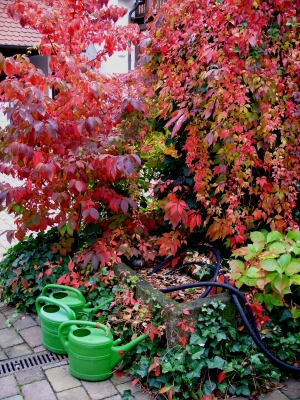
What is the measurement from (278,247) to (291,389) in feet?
2.87

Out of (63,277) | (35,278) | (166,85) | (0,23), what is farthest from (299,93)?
(0,23)

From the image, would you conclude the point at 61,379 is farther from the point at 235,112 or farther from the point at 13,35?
the point at 13,35

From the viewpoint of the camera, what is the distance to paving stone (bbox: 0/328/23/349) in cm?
317

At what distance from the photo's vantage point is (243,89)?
3.00 m

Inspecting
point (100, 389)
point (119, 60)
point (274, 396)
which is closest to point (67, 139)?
point (100, 389)

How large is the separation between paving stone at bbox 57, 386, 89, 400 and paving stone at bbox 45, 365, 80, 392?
1.5 inches

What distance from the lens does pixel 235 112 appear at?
120 inches

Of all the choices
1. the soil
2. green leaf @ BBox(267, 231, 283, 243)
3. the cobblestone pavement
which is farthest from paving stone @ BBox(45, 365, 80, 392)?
green leaf @ BBox(267, 231, 283, 243)

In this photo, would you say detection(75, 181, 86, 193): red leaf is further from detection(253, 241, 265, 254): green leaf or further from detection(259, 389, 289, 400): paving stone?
detection(259, 389, 289, 400): paving stone

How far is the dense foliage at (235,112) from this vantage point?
3.02 meters

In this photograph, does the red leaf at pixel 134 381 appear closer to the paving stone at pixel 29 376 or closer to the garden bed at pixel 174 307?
the garden bed at pixel 174 307

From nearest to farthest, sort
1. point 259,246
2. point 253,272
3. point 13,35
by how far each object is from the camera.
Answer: point 253,272, point 259,246, point 13,35

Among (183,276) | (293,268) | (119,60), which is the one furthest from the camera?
(119,60)

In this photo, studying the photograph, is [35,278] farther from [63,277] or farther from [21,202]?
[21,202]
